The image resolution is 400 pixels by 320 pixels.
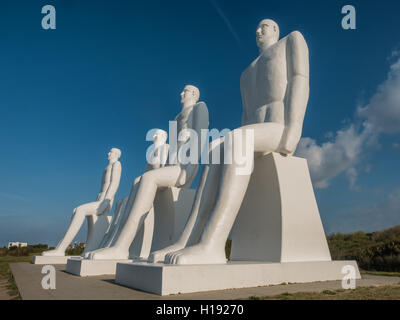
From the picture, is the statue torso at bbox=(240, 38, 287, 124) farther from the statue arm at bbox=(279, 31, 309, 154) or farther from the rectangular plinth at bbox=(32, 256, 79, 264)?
the rectangular plinth at bbox=(32, 256, 79, 264)

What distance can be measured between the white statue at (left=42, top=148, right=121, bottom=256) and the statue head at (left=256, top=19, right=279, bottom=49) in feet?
22.5

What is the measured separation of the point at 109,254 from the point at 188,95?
4030 millimetres

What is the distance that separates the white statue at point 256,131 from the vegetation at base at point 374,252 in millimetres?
4877

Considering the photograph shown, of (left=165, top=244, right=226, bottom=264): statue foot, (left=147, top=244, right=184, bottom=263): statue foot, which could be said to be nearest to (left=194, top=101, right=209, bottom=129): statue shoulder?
(left=147, top=244, right=184, bottom=263): statue foot

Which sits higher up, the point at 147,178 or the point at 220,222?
the point at 147,178

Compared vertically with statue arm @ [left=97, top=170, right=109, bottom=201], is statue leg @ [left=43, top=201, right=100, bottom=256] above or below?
below

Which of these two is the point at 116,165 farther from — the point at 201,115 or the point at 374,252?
the point at 374,252

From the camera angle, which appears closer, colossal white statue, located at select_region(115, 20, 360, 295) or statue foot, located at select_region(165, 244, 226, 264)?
statue foot, located at select_region(165, 244, 226, 264)

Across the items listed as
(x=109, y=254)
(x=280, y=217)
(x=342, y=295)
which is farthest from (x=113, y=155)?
(x=342, y=295)

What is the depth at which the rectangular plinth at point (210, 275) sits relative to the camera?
3.70 m

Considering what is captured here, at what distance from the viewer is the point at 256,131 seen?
5.18 metres

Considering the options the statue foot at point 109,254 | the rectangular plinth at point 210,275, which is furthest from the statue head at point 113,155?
the rectangular plinth at point 210,275

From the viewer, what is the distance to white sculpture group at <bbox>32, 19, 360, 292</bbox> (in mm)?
4629
